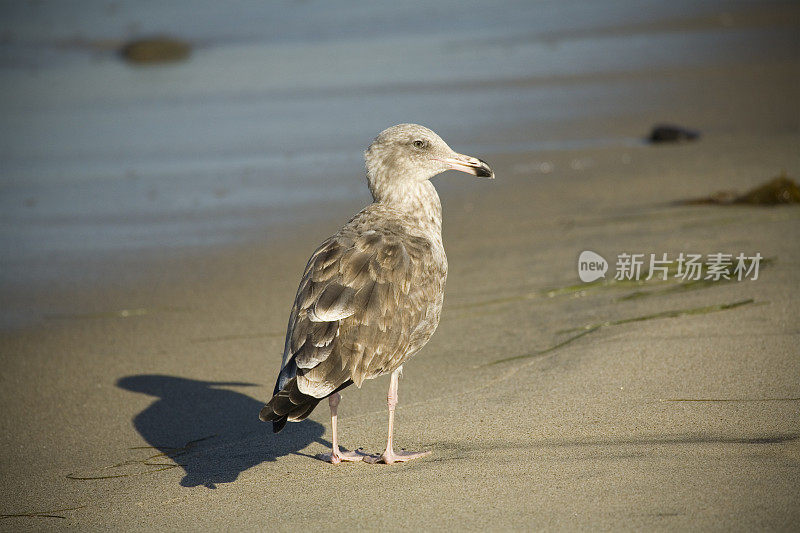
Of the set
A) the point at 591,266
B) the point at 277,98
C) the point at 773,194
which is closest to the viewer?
the point at 591,266

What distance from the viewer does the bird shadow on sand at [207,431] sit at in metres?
4.68

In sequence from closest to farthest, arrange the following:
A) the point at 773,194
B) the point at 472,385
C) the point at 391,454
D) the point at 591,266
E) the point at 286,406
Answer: the point at 286,406, the point at 391,454, the point at 472,385, the point at 591,266, the point at 773,194

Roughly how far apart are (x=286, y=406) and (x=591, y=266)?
11.9ft

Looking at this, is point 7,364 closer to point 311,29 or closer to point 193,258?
point 193,258

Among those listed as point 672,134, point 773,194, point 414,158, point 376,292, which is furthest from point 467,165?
point 672,134

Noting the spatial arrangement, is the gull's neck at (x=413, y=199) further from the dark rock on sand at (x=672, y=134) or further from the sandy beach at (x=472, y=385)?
the dark rock on sand at (x=672, y=134)

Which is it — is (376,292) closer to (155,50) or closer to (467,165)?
(467,165)

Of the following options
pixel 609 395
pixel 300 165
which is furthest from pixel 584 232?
pixel 300 165

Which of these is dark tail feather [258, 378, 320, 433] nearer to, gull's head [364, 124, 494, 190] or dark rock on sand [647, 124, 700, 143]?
gull's head [364, 124, 494, 190]

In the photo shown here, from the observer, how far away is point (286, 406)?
159 inches

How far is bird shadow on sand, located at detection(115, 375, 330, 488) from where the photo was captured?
184 inches

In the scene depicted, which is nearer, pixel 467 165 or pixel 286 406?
pixel 286 406

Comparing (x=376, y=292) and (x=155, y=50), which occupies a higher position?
(x=155, y=50)

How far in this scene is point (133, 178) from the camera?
1118 centimetres
